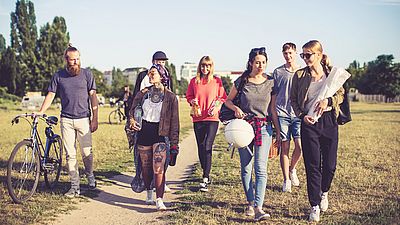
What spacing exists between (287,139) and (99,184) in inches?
135

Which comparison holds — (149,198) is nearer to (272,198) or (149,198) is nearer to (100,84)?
(272,198)

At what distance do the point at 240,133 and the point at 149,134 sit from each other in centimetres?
150

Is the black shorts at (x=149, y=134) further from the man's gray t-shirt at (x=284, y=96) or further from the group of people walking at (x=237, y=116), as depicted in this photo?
the man's gray t-shirt at (x=284, y=96)

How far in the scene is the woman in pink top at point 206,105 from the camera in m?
7.41

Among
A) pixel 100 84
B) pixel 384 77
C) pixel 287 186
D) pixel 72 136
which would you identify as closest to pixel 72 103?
pixel 72 136

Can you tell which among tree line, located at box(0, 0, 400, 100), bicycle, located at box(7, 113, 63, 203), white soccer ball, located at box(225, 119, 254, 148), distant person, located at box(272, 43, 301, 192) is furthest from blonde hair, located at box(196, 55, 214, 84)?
tree line, located at box(0, 0, 400, 100)

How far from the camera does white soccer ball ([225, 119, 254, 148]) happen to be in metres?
5.42

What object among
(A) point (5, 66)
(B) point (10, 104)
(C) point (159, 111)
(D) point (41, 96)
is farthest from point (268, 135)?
(A) point (5, 66)

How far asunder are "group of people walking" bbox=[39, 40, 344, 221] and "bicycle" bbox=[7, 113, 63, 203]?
374mm

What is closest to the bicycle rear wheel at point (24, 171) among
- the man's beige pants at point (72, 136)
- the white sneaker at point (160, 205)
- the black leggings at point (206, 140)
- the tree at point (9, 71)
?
the man's beige pants at point (72, 136)

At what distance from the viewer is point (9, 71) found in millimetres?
57875

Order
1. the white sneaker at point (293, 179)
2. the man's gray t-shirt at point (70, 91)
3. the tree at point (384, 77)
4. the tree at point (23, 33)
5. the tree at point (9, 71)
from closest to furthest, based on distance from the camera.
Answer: the man's gray t-shirt at point (70, 91), the white sneaker at point (293, 179), the tree at point (23, 33), the tree at point (9, 71), the tree at point (384, 77)

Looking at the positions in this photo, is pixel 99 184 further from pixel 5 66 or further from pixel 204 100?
pixel 5 66

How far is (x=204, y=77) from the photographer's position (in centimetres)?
757
